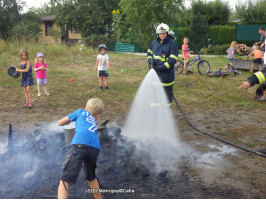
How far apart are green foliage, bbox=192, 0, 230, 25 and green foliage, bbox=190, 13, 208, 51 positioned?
6612 millimetres

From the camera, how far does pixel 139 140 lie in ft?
18.4

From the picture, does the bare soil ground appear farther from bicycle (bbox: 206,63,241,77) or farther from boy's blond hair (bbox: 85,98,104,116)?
bicycle (bbox: 206,63,241,77)

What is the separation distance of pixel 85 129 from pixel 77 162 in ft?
1.26

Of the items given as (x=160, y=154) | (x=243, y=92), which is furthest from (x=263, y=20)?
(x=160, y=154)

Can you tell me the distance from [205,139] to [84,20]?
92.8 ft

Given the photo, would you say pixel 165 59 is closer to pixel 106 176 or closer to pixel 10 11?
pixel 106 176

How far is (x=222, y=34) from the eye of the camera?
89.0 ft

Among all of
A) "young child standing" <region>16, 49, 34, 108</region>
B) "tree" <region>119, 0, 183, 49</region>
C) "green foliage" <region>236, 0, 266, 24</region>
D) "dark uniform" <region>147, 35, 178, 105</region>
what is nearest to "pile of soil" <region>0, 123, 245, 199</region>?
"dark uniform" <region>147, 35, 178, 105</region>

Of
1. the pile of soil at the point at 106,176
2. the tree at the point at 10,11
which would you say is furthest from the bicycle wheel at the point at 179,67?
the tree at the point at 10,11

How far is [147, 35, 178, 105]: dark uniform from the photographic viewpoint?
19.2 feet

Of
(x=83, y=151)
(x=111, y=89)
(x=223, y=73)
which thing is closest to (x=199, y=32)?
(x=223, y=73)

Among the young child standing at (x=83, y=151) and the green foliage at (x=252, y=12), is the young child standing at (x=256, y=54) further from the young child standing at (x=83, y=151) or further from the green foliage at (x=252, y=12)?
the green foliage at (x=252, y=12)

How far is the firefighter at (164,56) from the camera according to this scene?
584 cm

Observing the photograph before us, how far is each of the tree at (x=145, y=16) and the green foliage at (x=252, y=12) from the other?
321 inches
